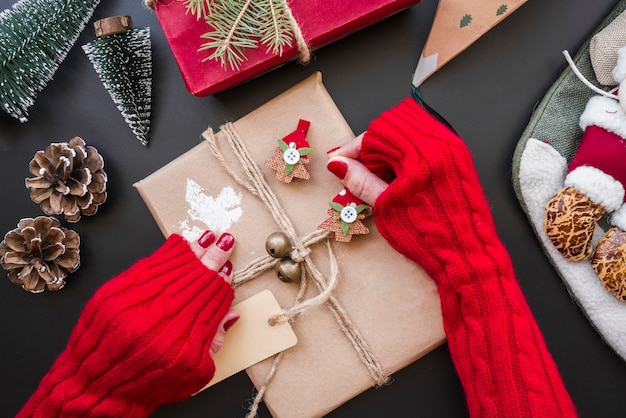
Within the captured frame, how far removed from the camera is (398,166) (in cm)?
75

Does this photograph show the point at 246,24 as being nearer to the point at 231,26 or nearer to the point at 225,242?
the point at 231,26

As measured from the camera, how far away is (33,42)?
2.61ft

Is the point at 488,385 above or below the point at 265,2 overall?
below

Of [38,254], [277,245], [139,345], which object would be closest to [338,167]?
[277,245]

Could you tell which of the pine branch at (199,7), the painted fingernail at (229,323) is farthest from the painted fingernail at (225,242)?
the pine branch at (199,7)

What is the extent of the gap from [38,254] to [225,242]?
30 cm

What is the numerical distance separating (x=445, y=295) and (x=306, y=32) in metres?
0.43

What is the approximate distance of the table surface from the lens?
85cm

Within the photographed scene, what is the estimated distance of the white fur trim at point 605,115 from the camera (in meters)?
0.79

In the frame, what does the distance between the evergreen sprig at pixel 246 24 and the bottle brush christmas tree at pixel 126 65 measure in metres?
0.12

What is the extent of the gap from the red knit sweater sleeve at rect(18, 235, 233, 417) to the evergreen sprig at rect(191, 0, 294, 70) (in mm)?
315

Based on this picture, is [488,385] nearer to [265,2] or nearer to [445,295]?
[445,295]

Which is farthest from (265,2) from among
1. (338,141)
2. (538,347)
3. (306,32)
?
(538,347)

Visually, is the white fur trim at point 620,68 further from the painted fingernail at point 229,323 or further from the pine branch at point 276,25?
the painted fingernail at point 229,323
